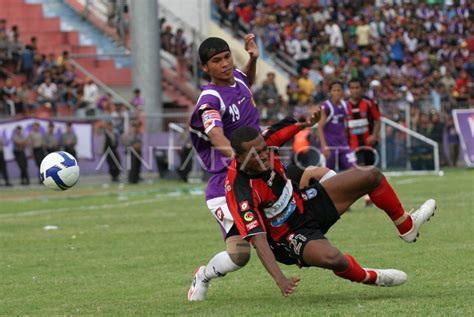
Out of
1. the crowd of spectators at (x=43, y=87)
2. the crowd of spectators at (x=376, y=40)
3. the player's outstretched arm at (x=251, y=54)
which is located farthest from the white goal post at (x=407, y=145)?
the player's outstretched arm at (x=251, y=54)

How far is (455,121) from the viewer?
111 feet

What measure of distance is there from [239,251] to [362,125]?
421 inches

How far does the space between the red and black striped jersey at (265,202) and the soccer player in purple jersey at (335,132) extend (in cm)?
975

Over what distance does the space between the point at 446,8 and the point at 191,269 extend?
34004mm

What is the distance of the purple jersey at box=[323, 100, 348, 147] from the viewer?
19.8 meters

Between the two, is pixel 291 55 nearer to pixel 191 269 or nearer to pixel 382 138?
pixel 382 138

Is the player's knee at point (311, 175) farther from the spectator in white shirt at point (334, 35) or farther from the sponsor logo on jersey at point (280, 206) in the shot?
the spectator in white shirt at point (334, 35)

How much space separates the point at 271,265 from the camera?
875 centimetres

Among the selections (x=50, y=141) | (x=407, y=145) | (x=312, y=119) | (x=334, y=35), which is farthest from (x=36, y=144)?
(x=312, y=119)

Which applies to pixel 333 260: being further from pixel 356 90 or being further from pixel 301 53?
pixel 301 53

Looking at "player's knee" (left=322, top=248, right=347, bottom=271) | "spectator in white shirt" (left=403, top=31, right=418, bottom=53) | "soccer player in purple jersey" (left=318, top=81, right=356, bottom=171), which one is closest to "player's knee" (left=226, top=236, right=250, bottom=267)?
"player's knee" (left=322, top=248, right=347, bottom=271)

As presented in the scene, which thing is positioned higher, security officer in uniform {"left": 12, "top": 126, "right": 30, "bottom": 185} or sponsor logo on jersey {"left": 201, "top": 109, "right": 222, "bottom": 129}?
sponsor logo on jersey {"left": 201, "top": 109, "right": 222, "bottom": 129}

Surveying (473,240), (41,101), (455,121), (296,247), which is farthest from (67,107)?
(296,247)

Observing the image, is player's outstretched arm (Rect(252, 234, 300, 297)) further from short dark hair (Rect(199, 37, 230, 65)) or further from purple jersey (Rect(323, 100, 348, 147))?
purple jersey (Rect(323, 100, 348, 147))
